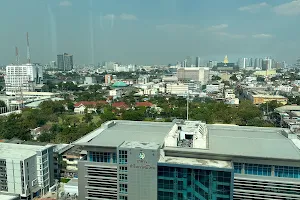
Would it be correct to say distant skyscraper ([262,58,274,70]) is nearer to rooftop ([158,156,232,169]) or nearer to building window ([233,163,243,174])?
building window ([233,163,243,174])

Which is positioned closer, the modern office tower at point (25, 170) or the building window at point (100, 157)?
the building window at point (100, 157)

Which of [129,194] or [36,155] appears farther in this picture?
[36,155]

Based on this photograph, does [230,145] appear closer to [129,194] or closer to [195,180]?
[195,180]

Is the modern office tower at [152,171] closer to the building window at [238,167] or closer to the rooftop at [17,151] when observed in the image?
the building window at [238,167]

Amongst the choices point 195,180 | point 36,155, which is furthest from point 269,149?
point 36,155

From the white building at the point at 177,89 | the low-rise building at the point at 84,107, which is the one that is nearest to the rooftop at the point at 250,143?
the low-rise building at the point at 84,107

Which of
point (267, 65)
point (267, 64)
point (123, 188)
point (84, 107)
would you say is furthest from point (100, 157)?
point (267, 65)

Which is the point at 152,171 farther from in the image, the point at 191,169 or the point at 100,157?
the point at 100,157

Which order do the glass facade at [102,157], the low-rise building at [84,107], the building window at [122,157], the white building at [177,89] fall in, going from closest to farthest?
the building window at [122,157], the glass facade at [102,157], the low-rise building at [84,107], the white building at [177,89]
